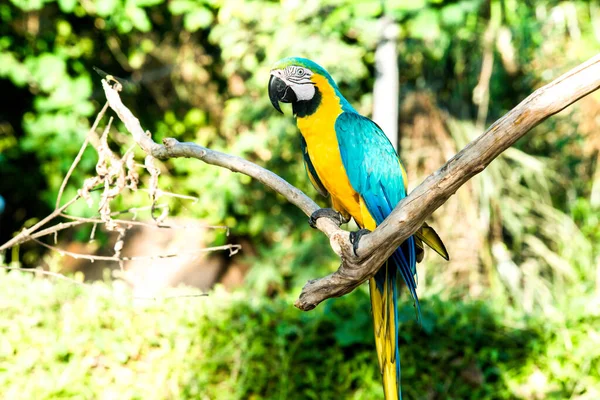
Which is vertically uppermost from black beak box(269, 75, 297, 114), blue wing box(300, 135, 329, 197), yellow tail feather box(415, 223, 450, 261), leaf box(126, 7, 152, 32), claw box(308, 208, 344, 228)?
leaf box(126, 7, 152, 32)

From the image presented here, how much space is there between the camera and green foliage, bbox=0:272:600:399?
3064mm

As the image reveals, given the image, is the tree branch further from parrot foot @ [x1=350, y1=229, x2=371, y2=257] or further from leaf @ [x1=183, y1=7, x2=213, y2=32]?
leaf @ [x1=183, y1=7, x2=213, y2=32]

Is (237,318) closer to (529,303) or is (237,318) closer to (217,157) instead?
(217,157)

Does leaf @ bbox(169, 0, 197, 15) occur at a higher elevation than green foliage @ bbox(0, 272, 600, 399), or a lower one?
higher

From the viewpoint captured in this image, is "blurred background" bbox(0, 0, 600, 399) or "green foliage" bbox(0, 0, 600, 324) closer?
"blurred background" bbox(0, 0, 600, 399)

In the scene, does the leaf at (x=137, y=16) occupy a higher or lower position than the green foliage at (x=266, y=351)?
higher

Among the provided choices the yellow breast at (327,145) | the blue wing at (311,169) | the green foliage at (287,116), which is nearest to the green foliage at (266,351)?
the green foliage at (287,116)

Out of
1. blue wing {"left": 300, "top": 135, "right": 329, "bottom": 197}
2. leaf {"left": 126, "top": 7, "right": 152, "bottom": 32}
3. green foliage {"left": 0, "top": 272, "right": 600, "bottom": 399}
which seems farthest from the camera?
leaf {"left": 126, "top": 7, "right": 152, "bottom": 32}

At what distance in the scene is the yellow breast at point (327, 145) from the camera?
7.07ft

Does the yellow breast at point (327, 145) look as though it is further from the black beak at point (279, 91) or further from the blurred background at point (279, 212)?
the blurred background at point (279, 212)

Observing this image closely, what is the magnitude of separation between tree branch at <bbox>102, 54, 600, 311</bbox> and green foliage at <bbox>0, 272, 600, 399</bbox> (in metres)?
1.22

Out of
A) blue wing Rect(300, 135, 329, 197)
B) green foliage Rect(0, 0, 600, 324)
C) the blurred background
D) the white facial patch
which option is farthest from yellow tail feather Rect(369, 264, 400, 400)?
green foliage Rect(0, 0, 600, 324)

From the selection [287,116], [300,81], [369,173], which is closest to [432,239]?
[369,173]

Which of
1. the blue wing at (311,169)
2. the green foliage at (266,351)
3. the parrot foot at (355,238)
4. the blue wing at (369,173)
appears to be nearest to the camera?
the parrot foot at (355,238)
